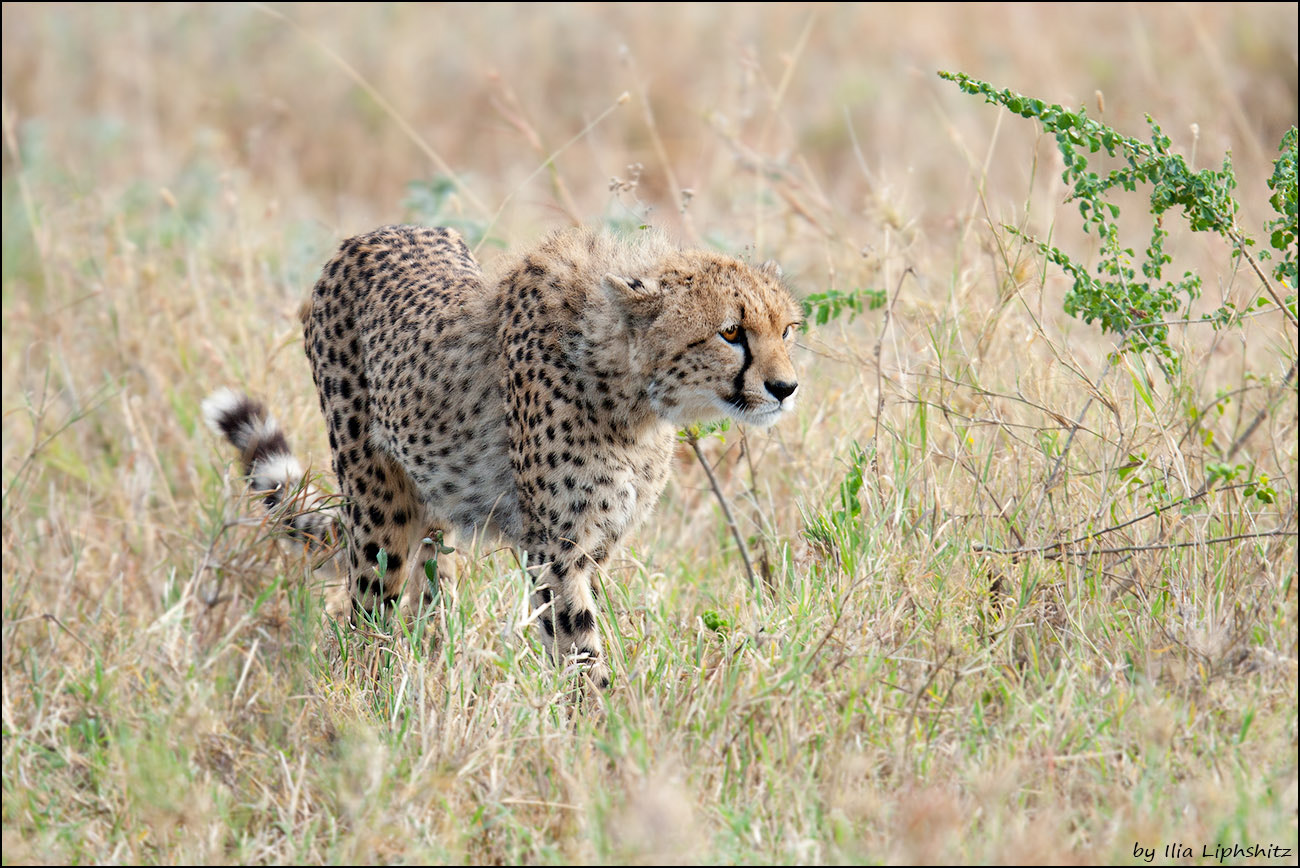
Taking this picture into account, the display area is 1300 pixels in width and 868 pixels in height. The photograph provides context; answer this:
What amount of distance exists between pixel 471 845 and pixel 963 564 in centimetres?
116

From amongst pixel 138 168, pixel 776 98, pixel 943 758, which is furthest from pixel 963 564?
pixel 138 168

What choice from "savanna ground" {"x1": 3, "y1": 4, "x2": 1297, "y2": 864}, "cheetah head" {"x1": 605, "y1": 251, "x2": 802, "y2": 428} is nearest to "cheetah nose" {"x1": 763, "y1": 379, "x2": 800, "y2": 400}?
"cheetah head" {"x1": 605, "y1": 251, "x2": 802, "y2": 428}

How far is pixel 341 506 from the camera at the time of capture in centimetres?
343

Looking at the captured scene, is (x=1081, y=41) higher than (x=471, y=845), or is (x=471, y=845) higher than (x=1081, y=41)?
(x=1081, y=41)

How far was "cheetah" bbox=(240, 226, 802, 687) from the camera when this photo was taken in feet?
9.59

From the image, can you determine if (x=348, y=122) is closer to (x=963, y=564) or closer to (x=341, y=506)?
(x=341, y=506)

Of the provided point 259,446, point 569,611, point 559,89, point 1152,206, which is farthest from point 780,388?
point 559,89

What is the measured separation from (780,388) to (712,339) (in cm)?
18

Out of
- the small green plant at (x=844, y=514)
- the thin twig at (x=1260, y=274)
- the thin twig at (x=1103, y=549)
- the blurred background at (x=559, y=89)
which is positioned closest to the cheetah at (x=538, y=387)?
the small green plant at (x=844, y=514)

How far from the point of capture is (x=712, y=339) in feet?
9.49

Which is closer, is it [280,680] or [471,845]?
[471,845]

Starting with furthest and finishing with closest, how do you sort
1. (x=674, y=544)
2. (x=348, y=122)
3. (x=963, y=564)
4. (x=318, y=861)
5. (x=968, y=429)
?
1. (x=348, y=122)
2. (x=674, y=544)
3. (x=968, y=429)
4. (x=963, y=564)
5. (x=318, y=861)

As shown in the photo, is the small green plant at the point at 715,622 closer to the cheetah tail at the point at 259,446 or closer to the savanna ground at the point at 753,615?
the savanna ground at the point at 753,615

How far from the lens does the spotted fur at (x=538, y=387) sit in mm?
2924
